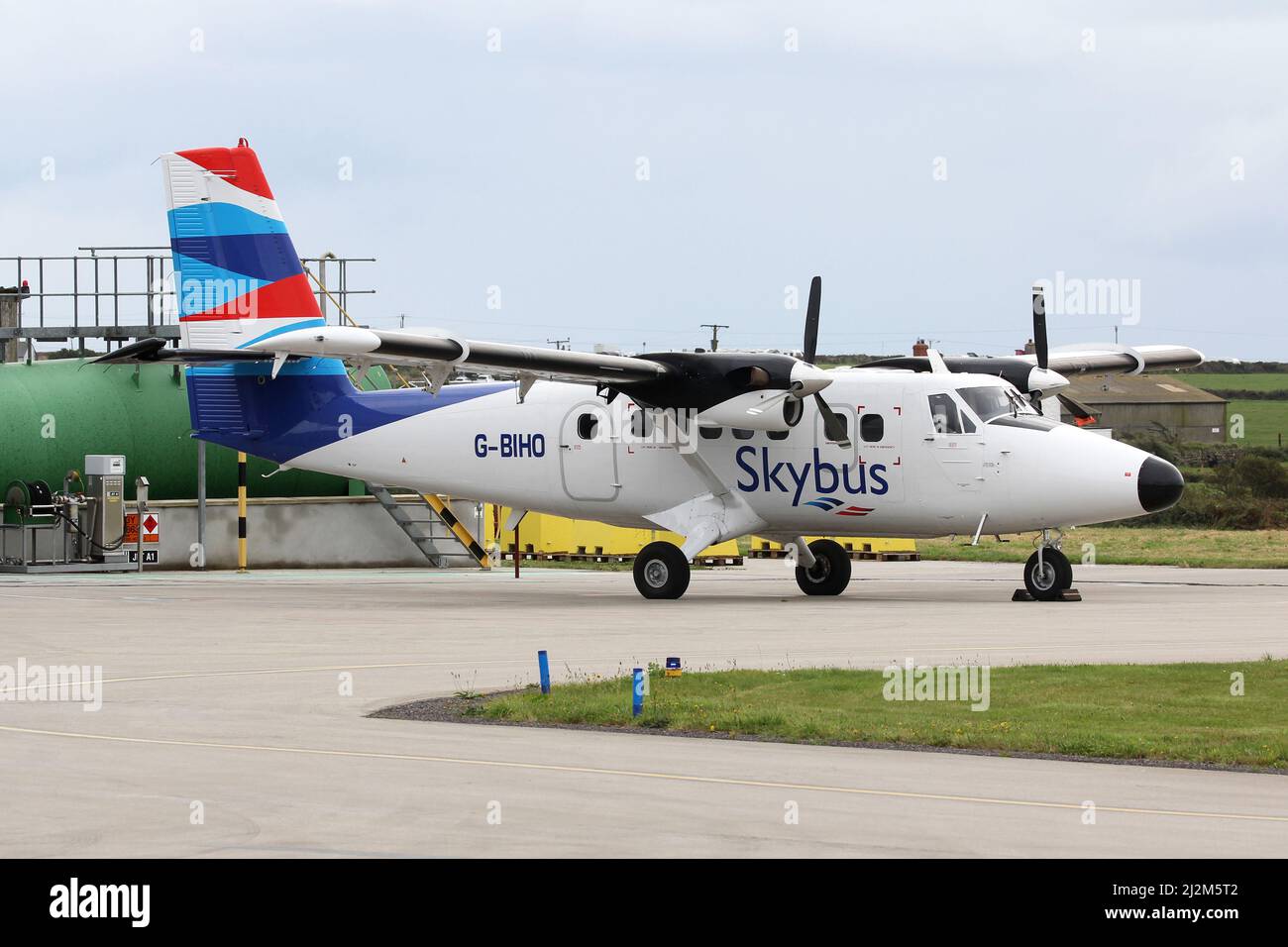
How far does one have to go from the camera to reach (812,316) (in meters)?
27.4

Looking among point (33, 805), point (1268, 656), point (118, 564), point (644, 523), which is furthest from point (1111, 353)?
point (33, 805)

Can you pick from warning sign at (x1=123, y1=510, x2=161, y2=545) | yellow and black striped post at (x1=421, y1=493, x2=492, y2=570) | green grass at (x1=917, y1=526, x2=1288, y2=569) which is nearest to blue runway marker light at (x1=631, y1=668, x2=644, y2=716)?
green grass at (x1=917, y1=526, x2=1288, y2=569)

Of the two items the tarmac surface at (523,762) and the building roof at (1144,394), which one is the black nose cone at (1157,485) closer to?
the tarmac surface at (523,762)

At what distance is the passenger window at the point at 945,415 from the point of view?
1018 inches

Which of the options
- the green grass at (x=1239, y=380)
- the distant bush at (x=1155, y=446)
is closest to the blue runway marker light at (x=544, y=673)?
the distant bush at (x=1155, y=446)

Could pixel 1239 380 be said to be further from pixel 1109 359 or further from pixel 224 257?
pixel 224 257

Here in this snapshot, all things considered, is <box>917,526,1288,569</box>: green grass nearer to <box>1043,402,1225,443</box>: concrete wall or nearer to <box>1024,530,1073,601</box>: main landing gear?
<box>1024,530,1073,601</box>: main landing gear

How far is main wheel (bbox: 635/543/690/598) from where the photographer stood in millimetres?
26859

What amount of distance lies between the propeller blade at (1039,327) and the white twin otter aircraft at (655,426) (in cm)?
5

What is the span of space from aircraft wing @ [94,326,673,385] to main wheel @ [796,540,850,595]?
436 cm

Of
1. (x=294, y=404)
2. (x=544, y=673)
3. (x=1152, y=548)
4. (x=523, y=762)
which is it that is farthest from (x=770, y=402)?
(x=1152, y=548)

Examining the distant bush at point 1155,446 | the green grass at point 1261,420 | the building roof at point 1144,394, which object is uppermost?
the building roof at point 1144,394

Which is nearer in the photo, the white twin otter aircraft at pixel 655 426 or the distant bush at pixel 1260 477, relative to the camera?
the white twin otter aircraft at pixel 655 426
